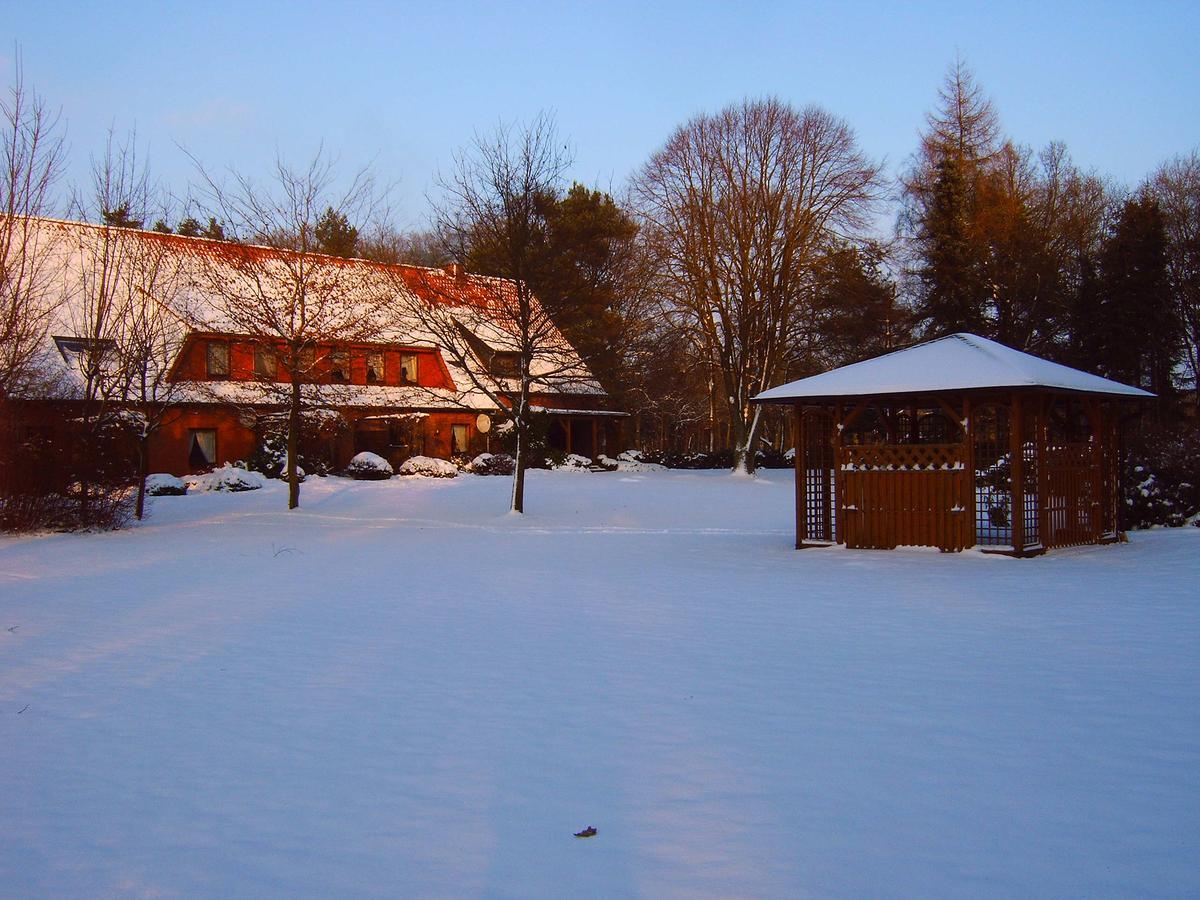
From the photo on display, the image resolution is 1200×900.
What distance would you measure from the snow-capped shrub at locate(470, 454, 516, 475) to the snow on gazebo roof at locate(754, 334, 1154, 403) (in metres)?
20.3

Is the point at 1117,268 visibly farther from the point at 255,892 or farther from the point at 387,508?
the point at 255,892

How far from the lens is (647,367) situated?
4266cm

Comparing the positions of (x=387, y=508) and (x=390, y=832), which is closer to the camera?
(x=390, y=832)

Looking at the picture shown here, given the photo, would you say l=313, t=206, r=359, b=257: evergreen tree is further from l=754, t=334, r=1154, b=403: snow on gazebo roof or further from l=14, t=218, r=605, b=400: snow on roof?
l=754, t=334, r=1154, b=403: snow on gazebo roof

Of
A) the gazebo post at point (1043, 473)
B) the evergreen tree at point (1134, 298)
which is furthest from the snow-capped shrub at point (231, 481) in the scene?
the evergreen tree at point (1134, 298)

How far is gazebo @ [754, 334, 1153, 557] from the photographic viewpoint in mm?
14211

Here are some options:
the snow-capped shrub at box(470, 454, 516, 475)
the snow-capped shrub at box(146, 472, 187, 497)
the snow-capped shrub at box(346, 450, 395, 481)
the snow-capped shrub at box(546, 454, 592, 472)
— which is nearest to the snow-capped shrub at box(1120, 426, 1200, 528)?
the snow-capped shrub at box(470, 454, 516, 475)

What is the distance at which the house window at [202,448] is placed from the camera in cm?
3372

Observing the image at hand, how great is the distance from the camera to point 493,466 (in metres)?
35.2

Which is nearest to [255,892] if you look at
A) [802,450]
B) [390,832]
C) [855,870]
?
[390,832]

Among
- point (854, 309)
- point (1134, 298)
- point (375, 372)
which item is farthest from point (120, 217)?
point (1134, 298)

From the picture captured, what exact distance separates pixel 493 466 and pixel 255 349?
10504mm

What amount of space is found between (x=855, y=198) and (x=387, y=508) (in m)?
23.0

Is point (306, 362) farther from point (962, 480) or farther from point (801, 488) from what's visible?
point (962, 480)
